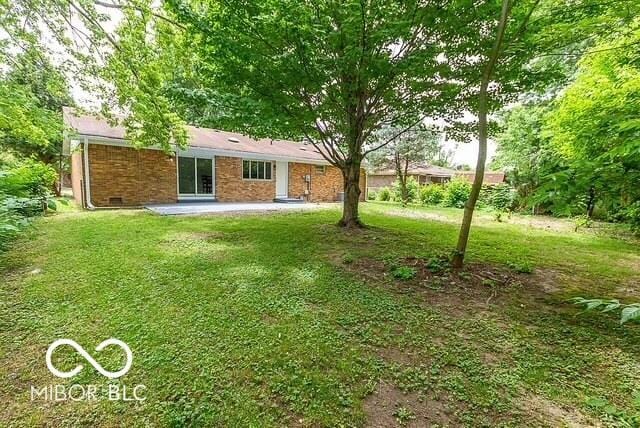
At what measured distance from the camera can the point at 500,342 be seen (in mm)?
2738

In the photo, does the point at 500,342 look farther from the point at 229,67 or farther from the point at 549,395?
the point at 229,67

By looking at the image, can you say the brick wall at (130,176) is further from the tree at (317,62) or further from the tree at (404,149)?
the tree at (404,149)

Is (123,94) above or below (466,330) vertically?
above

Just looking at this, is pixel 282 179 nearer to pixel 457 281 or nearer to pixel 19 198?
pixel 19 198

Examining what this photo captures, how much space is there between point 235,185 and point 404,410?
13080mm

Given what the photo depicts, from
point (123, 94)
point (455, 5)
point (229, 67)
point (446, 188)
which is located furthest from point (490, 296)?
point (446, 188)

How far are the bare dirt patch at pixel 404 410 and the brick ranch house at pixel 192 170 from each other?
347 inches

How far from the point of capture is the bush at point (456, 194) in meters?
17.5

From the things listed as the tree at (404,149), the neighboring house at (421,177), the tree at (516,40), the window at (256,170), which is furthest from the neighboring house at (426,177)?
the tree at (516,40)

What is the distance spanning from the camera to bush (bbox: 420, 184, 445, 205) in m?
18.5

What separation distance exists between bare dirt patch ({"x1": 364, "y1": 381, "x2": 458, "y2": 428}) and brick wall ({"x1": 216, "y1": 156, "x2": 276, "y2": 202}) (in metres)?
12.7

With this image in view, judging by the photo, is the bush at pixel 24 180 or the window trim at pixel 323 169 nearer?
the bush at pixel 24 180

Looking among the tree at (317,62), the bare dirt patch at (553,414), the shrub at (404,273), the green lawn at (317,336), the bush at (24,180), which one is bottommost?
the bare dirt patch at (553,414)

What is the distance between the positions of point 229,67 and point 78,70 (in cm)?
411
